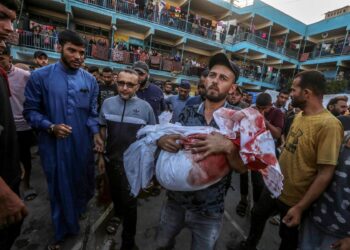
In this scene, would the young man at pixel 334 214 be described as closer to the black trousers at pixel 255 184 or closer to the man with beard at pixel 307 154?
the man with beard at pixel 307 154

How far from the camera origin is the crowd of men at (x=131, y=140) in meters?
1.54

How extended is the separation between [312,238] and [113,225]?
234cm

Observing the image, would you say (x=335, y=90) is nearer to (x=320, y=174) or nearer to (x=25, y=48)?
(x=320, y=174)

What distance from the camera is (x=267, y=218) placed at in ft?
8.18

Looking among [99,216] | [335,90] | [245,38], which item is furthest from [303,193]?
[245,38]

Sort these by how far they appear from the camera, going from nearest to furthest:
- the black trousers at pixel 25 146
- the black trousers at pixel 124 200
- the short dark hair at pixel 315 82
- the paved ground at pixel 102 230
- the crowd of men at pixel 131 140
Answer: the crowd of men at pixel 131 140, the short dark hair at pixel 315 82, the black trousers at pixel 124 200, the paved ground at pixel 102 230, the black trousers at pixel 25 146

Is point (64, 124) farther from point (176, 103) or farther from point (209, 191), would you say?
point (176, 103)

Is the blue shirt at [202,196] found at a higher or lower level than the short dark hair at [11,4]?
lower

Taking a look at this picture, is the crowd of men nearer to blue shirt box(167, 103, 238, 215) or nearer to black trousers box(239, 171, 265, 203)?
blue shirt box(167, 103, 238, 215)

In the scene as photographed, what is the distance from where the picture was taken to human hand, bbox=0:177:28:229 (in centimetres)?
107

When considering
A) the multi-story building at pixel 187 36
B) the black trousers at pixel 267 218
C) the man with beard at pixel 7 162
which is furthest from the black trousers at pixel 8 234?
the multi-story building at pixel 187 36

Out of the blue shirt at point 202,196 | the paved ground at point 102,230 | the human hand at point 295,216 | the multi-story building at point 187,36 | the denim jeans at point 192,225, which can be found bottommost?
the paved ground at point 102,230

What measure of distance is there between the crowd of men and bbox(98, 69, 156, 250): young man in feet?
0.04

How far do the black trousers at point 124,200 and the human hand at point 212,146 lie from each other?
1347 millimetres
